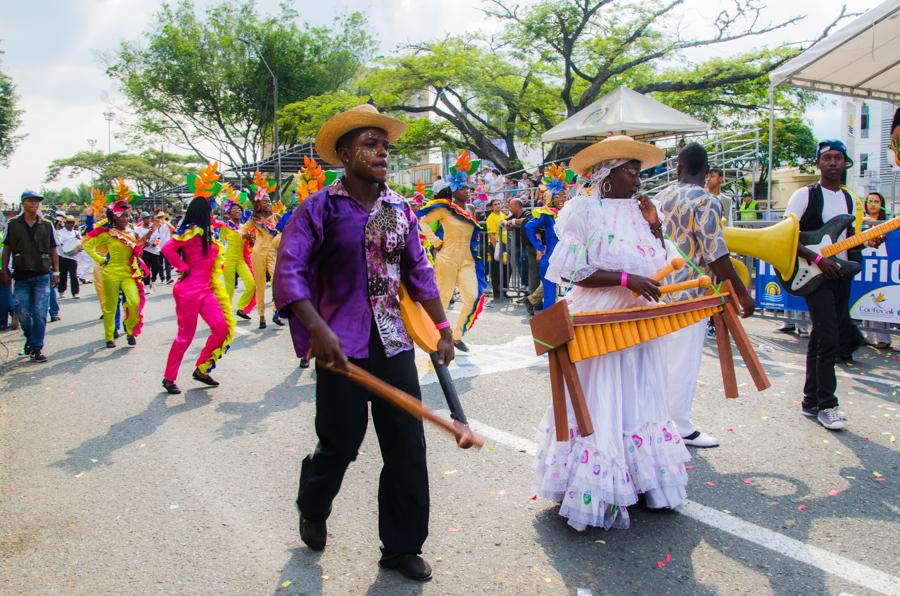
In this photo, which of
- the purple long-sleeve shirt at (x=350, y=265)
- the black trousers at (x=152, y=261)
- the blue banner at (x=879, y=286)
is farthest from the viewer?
the black trousers at (x=152, y=261)

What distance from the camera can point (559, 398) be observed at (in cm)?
333

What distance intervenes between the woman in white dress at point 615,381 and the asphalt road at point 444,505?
0.71 ft

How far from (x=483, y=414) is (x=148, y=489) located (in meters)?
2.59

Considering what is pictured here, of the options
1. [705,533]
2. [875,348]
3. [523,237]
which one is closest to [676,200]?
[705,533]

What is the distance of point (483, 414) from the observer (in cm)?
578

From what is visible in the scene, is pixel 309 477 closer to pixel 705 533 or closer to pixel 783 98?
pixel 705 533

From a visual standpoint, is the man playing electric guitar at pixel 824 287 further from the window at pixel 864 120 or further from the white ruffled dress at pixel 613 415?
the window at pixel 864 120

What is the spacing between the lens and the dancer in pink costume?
7.06 meters

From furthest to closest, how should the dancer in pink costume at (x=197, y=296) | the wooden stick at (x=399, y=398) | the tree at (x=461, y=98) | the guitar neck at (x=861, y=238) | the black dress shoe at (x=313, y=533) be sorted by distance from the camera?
1. the tree at (x=461, y=98)
2. the dancer in pink costume at (x=197, y=296)
3. the guitar neck at (x=861, y=238)
4. the black dress shoe at (x=313, y=533)
5. the wooden stick at (x=399, y=398)

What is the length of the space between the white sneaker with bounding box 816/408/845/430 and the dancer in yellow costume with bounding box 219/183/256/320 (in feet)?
27.9

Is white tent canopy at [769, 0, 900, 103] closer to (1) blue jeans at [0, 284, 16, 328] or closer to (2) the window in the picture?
(1) blue jeans at [0, 284, 16, 328]

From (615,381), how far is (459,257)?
5154mm

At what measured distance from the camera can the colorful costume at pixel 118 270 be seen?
31.6ft

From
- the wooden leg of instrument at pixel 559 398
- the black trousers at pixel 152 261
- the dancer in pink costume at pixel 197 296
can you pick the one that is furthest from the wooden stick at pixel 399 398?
the black trousers at pixel 152 261
